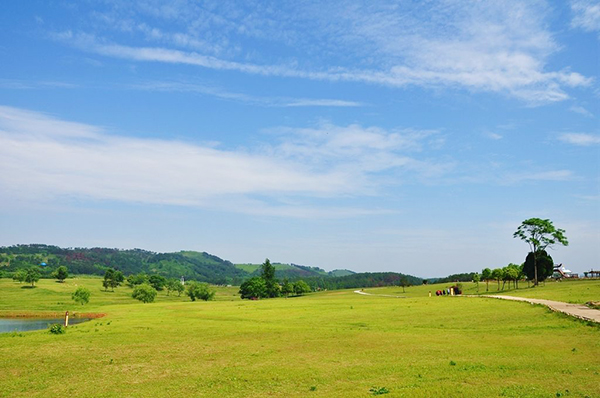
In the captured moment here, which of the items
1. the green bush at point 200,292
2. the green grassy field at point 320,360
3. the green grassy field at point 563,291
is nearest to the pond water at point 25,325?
the green grassy field at point 320,360

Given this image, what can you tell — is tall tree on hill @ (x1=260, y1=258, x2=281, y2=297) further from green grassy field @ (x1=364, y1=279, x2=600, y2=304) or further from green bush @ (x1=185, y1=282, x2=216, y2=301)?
green grassy field @ (x1=364, y1=279, x2=600, y2=304)

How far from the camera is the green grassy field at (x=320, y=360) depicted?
72.5 ft

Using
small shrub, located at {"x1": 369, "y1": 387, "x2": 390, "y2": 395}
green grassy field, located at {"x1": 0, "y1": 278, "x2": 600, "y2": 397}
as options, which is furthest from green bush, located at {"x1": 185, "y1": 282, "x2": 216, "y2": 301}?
small shrub, located at {"x1": 369, "y1": 387, "x2": 390, "y2": 395}

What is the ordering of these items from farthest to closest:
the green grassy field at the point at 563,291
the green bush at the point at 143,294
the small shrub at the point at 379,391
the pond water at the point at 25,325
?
the green bush at the point at 143,294 → the pond water at the point at 25,325 → the green grassy field at the point at 563,291 → the small shrub at the point at 379,391

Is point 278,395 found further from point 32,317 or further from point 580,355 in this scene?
point 32,317

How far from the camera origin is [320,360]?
29547 millimetres

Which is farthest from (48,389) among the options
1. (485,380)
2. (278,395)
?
(485,380)

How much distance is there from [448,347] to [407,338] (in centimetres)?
576

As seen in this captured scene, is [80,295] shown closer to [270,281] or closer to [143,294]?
[143,294]

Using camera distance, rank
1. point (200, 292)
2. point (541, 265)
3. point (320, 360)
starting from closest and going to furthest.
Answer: point (320, 360)
point (541, 265)
point (200, 292)

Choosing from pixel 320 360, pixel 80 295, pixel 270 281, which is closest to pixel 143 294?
pixel 80 295

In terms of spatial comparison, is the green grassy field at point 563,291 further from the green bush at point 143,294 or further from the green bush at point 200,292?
the green bush at point 143,294

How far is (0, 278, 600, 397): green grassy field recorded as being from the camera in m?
22.1

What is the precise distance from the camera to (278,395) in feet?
70.0
